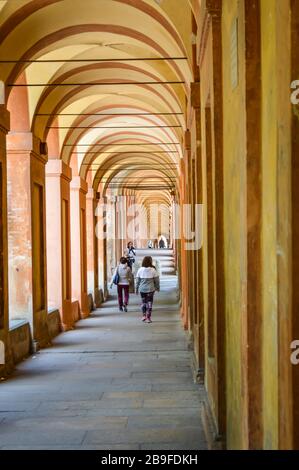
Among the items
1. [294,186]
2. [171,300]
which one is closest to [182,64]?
[294,186]

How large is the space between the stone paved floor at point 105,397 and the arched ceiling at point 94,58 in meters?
4.80

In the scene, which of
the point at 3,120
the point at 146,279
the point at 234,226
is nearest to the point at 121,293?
the point at 146,279

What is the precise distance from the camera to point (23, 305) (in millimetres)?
12289

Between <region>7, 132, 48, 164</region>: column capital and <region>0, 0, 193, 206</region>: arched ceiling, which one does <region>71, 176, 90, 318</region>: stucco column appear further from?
<region>7, 132, 48, 164</region>: column capital

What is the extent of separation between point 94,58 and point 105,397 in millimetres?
7642

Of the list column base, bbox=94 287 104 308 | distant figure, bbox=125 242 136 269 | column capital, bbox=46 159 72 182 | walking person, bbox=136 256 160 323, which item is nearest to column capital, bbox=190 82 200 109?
column capital, bbox=46 159 72 182

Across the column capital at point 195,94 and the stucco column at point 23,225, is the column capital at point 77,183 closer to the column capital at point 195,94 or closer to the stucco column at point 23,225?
the stucco column at point 23,225

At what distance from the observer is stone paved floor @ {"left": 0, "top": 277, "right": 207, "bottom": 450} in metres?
6.36

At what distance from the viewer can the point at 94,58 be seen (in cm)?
1291

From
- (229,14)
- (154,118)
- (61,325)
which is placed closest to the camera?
(229,14)

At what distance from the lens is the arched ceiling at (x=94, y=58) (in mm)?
9602

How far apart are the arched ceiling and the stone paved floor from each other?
480 cm
